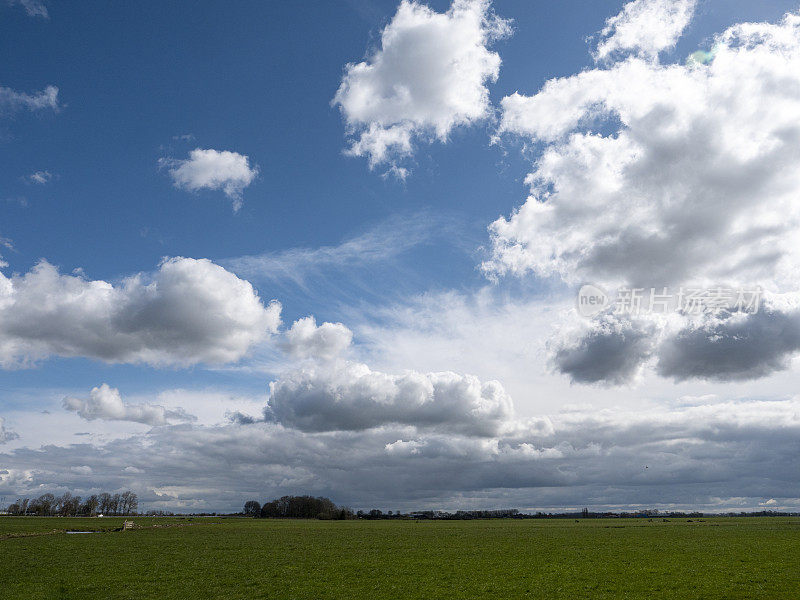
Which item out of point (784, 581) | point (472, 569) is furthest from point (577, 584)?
point (784, 581)

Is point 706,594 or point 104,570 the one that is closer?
point 706,594

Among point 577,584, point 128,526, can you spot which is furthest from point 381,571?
point 128,526

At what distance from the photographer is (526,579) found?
40656 millimetres

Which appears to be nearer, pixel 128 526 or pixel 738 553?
pixel 738 553

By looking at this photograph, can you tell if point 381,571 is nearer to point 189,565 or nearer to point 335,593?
point 335,593

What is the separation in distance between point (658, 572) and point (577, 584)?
414 inches

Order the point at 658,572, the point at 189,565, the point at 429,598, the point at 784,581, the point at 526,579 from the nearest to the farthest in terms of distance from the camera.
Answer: the point at 429,598 < the point at 784,581 < the point at 526,579 < the point at 658,572 < the point at 189,565

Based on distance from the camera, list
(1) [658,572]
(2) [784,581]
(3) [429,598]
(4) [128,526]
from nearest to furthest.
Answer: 1. (3) [429,598]
2. (2) [784,581]
3. (1) [658,572]
4. (4) [128,526]

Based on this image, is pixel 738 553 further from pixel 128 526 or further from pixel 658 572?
pixel 128 526

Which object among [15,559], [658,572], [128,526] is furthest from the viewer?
[128,526]

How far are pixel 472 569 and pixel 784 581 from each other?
77.0 feet

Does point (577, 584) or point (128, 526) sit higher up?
point (577, 584)

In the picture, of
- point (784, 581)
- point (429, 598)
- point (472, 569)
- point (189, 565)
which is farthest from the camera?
A: point (189, 565)

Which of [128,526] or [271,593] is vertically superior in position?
[271,593]
